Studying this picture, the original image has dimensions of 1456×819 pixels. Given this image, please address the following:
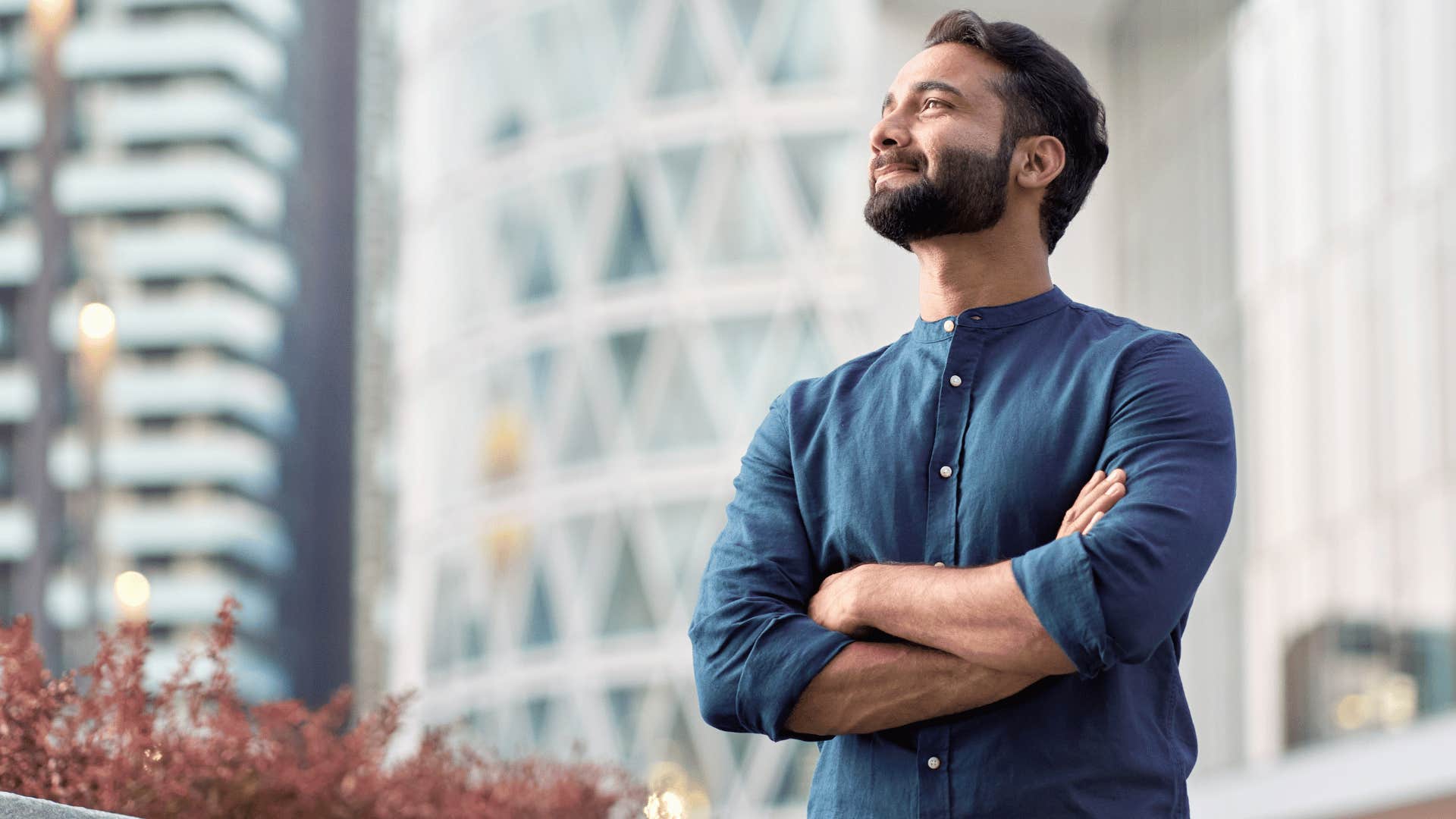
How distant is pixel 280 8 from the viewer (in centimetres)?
12350

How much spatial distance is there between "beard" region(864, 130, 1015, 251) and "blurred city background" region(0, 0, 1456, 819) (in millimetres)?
2648

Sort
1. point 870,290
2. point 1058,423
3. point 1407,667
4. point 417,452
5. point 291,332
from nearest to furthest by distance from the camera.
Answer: point 1058,423, point 870,290, point 1407,667, point 417,452, point 291,332

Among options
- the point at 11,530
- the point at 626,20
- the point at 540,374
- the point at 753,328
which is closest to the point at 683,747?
the point at 753,328

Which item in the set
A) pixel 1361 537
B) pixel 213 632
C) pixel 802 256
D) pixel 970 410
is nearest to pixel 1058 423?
pixel 970 410

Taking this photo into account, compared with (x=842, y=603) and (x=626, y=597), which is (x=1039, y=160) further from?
(x=626, y=597)

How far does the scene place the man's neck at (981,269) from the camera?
3723 millimetres

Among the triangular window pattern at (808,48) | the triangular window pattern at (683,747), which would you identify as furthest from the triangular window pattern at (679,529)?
the triangular window pattern at (808,48)

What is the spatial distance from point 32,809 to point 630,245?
45366 millimetres

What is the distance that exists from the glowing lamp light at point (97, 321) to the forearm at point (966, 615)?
14748mm

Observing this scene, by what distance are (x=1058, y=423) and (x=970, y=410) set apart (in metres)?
0.16

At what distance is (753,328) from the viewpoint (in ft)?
152

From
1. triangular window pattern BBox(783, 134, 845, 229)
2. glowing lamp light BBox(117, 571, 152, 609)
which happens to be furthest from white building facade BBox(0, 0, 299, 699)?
glowing lamp light BBox(117, 571, 152, 609)

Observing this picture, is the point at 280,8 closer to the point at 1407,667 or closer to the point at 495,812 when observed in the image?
the point at 1407,667

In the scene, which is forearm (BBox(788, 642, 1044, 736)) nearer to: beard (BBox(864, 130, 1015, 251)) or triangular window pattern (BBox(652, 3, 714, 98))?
beard (BBox(864, 130, 1015, 251))
